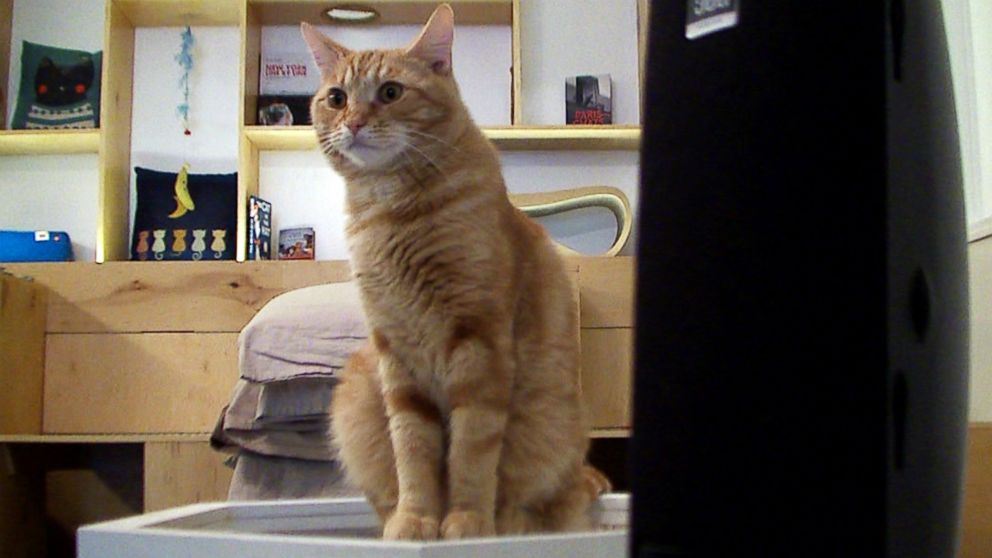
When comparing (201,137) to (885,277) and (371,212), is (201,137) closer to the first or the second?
(371,212)

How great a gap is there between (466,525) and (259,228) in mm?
1959

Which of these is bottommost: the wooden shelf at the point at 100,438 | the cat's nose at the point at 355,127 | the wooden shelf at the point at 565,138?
the wooden shelf at the point at 100,438

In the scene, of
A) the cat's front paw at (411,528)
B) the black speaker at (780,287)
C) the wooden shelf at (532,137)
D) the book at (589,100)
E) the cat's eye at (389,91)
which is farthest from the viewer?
the book at (589,100)

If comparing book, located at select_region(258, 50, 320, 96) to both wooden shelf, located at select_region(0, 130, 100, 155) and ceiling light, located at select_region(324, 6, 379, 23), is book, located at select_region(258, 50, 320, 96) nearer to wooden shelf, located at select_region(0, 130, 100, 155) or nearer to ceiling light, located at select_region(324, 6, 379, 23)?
ceiling light, located at select_region(324, 6, 379, 23)

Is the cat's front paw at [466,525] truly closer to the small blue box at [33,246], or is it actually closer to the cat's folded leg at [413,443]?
the cat's folded leg at [413,443]

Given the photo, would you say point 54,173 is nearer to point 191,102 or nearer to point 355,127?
point 191,102

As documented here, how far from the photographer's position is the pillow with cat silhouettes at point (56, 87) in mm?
2637

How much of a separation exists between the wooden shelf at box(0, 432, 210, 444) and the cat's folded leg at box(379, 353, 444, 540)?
146 centimetres

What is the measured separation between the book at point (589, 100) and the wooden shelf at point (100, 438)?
1458mm

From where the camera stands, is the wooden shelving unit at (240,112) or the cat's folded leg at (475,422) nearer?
the cat's folded leg at (475,422)

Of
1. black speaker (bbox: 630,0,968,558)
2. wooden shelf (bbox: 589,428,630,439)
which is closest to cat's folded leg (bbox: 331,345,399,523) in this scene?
black speaker (bbox: 630,0,968,558)

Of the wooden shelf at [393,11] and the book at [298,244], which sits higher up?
the wooden shelf at [393,11]

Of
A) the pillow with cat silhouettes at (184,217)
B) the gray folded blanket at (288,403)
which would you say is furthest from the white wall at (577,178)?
the gray folded blanket at (288,403)

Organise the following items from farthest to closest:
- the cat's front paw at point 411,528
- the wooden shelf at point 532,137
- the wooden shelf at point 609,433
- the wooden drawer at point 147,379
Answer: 1. the wooden shelf at point 532,137
2. the wooden drawer at point 147,379
3. the wooden shelf at point 609,433
4. the cat's front paw at point 411,528
